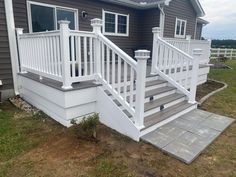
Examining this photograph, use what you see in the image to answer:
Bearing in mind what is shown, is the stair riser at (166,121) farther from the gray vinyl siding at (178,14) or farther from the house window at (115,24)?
the gray vinyl siding at (178,14)

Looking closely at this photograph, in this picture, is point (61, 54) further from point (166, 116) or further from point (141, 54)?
point (166, 116)

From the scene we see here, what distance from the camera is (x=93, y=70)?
3873mm

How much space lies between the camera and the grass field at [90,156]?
2486mm

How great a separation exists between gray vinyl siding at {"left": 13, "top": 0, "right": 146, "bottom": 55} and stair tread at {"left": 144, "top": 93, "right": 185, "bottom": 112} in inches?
158

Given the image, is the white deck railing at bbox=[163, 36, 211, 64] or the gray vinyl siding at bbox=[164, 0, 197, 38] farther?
the gray vinyl siding at bbox=[164, 0, 197, 38]

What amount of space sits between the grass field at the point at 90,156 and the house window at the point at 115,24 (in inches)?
219

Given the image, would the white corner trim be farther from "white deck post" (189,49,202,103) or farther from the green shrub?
"white deck post" (189,49,202,103)

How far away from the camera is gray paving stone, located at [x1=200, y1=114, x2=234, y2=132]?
3.82 metres

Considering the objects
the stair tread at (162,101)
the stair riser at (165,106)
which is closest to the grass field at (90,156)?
the stair riser at (165,106)

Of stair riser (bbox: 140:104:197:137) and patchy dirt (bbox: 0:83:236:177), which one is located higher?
stair riser (bbox: 140:104:197:137)

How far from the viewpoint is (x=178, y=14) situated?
1025 centimetres

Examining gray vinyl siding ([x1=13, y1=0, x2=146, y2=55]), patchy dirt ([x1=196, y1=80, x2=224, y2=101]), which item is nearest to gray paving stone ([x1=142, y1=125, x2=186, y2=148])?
patchy dirt ([x1=196, y1=80, x2=224, y2=101])

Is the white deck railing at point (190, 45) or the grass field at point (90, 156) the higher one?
the white deck railing at point (190, 45)

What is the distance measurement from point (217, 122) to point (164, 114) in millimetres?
1136
